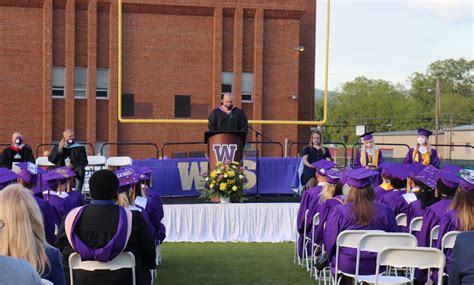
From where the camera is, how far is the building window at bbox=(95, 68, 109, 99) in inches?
1022

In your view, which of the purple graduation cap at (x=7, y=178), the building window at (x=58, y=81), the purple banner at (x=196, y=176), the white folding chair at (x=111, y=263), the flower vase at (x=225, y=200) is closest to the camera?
the white folding chair at (x=111, y=263)

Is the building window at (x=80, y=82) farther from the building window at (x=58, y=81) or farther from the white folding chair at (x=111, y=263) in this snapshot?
the white folding chair at (x=111, y=263)

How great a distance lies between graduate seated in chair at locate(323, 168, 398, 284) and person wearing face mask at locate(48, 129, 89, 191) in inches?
314

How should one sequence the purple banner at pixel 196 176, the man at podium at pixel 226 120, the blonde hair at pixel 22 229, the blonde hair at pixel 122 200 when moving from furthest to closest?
the purple banner at pixel 196 176 < the man at podium at pixel 226 120 < the blonde hair at pixel 122 200 < the blonde hair at pixel 22 229

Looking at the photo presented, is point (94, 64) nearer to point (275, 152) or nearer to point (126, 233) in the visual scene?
point (275, 152)

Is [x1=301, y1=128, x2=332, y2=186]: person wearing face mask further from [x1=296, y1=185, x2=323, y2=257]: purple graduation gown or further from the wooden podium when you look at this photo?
[x1=296, y1=185, x2=323, y2=257]: purple graduation gown

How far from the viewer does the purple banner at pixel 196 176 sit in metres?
13.6

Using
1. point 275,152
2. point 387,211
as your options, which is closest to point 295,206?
point 387,211

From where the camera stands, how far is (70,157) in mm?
12773

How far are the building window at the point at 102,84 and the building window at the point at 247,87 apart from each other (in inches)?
223

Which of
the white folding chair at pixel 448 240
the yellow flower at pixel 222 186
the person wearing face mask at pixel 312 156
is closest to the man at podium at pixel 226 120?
the yellow flower at pixel 222 186

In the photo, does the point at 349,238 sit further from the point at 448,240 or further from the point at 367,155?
the point at 367,155

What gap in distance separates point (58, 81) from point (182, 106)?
202 inches

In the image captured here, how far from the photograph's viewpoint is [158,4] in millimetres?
25016
